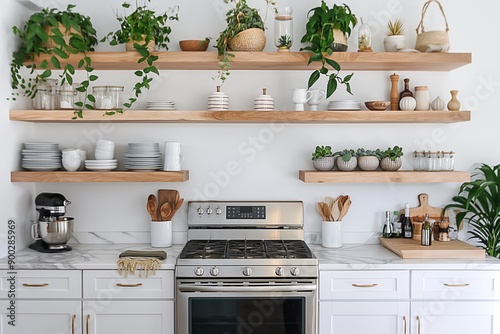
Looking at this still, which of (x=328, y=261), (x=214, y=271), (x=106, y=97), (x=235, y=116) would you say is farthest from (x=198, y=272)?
(x=106, y=97)

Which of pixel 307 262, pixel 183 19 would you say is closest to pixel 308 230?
pixel 307 262

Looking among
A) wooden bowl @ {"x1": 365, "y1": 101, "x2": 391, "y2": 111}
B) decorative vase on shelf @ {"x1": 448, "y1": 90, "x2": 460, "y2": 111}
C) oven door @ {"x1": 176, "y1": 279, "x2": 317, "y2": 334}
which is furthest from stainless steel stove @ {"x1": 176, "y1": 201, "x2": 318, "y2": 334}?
decorative vase on shelf @ {"x1": 448, "y1": 90, "x2": 460, "y2": 111}

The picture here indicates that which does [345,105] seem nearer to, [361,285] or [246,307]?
[361,285]

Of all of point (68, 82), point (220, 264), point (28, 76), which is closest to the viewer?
point (220, 264)

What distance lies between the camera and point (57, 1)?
3.45m

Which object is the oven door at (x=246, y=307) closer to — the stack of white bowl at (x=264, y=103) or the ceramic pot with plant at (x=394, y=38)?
the stack of white bowl at (x=264, y=103)

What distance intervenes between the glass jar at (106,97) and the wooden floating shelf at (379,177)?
51.2 inches

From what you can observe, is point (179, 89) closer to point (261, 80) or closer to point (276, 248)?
point (261, 80)

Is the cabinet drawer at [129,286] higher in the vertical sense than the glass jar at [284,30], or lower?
lower

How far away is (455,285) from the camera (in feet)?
9.61

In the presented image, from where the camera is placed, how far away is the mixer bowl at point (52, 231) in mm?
3154

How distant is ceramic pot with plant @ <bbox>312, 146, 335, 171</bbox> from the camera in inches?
131

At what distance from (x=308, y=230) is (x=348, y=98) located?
947 millimetres

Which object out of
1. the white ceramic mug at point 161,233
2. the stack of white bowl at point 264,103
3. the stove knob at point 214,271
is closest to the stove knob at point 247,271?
the stove knob at point 214,271
